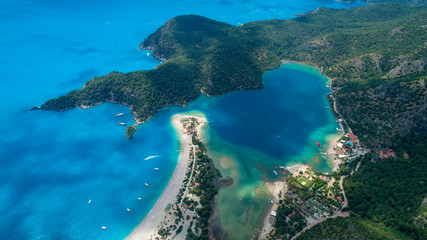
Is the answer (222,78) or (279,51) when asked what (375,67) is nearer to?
(279,51)

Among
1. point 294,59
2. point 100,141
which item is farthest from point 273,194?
point 294,59

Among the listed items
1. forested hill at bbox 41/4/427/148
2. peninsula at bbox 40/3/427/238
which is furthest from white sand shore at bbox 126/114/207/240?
forested hill at bbox 41/4/427/148

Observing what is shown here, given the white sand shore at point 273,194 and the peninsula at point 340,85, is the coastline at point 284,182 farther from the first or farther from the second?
the peninsula at point 340,85

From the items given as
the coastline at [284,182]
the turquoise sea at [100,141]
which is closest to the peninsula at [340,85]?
the coastline at [284,182]

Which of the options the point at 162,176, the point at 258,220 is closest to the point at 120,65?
the point at 162,176

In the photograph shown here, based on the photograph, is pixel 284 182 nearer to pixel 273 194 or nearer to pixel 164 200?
pixel 273 194

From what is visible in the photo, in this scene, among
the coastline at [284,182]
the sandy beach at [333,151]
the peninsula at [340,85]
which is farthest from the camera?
the sandy beach at [333,151]
